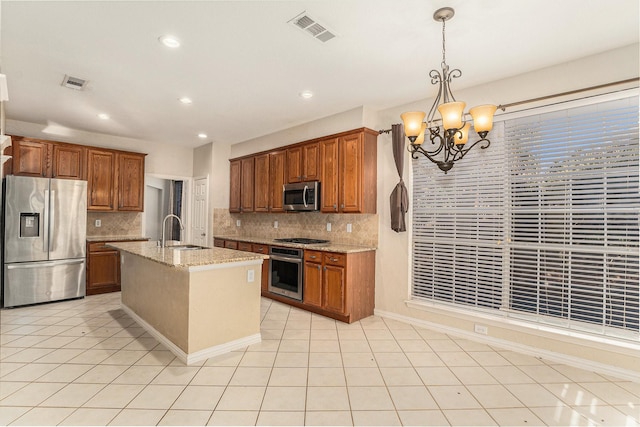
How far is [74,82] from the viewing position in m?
3.47

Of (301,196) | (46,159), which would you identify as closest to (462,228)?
(301,196)

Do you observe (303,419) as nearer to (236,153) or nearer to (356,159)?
(356,159)

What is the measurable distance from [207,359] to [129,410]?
31.2 inches

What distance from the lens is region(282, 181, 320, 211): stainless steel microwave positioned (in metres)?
4.50

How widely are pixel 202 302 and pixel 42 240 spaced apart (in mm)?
3270

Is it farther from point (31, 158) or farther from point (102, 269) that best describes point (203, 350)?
point (31, 158)

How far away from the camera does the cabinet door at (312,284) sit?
4117 millimetres

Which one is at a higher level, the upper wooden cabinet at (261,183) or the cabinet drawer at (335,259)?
the upper wooden cabinet at (261,183)

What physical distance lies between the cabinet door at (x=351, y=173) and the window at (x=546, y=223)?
2.61ft

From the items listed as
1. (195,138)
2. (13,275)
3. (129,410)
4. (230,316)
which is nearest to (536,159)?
(230,316)

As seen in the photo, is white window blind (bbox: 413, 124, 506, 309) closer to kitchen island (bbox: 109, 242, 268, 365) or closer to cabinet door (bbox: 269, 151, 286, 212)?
kitchen island (bbox: 109, 242, 268, 365)

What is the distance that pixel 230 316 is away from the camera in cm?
307

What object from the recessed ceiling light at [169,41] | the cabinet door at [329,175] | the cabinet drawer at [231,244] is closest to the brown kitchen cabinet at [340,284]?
the cabinet door at [329,175]

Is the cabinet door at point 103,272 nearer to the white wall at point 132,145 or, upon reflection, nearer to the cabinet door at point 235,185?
the white wall at point 132,145
